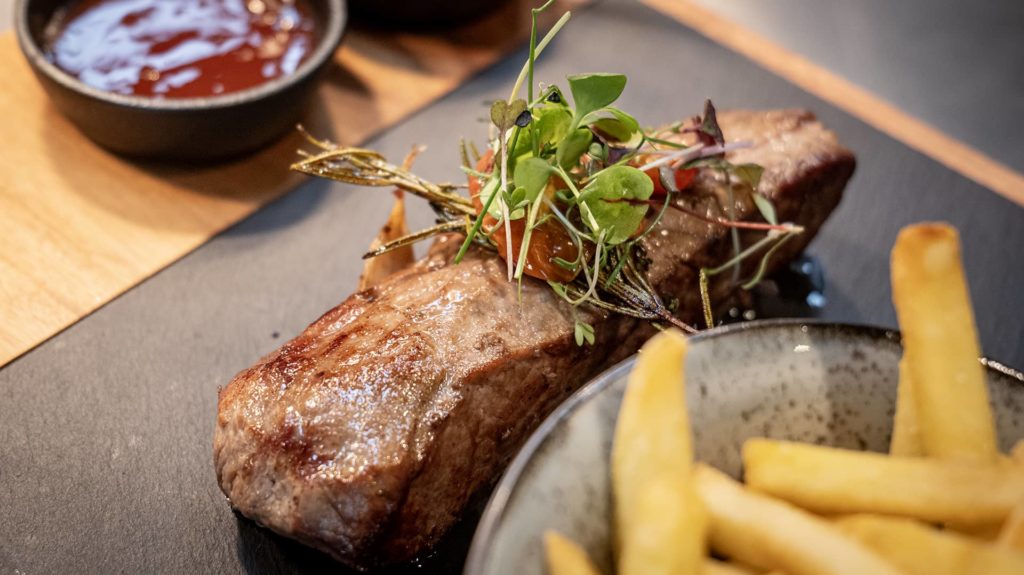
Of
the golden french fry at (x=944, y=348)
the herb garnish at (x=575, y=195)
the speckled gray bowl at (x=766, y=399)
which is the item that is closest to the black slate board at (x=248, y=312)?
the herb garnish at (x=575, y=195)

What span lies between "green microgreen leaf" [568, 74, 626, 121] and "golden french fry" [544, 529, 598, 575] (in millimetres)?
1109

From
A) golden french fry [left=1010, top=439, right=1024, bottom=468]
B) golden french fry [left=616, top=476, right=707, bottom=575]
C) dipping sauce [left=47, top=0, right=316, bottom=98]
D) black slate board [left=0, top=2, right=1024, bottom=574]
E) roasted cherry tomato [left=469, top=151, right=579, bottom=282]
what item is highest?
golden french fry [left=1010, top=439, right=1024, bottom=468]

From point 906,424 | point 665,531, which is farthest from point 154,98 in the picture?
point 906,424

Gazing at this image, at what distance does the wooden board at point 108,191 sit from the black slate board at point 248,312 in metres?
0.08

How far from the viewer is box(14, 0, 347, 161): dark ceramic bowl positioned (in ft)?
8.84

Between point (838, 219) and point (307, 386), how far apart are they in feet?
6.89

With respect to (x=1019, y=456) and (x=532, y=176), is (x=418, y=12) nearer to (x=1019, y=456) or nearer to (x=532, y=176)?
(x=532, y=176)

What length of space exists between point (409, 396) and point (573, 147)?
732 mm

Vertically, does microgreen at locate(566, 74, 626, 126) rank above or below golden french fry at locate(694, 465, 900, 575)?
above

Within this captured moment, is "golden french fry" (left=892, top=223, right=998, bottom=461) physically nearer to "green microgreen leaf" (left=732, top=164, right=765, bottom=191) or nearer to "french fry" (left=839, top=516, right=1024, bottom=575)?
"french fry" (left=839, top=516, right=1024, bottom=575)

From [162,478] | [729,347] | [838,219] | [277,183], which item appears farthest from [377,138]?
[729,347]

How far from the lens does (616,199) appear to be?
213cm

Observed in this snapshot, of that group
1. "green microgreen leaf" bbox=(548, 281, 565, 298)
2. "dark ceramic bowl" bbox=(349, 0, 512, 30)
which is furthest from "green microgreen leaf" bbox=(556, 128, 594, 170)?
"dark ceramic bowl" bbox=(349, 0, 512, 30)

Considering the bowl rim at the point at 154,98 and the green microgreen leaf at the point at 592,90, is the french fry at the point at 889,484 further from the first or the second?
the bowl rim at the point at 154,98
